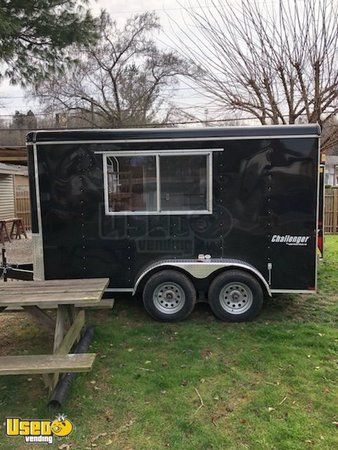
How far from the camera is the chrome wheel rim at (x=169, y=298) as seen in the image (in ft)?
17.0

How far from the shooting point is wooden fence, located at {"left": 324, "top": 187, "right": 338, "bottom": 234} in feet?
51.8

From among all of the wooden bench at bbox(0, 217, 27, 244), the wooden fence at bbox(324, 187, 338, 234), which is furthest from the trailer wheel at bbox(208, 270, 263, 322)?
the wooden fence at bbox(324, 187, 338, 234)

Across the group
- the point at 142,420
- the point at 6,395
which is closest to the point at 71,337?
the point at 6,395

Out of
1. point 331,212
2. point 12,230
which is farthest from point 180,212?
point 331,212

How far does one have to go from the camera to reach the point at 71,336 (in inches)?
155

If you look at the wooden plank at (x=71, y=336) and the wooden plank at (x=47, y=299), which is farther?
the wooden plank at (x=71, y=336)

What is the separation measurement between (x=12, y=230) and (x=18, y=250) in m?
3.17

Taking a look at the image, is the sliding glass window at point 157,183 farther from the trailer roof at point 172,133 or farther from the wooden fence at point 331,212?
the wooden fence at point 331,212

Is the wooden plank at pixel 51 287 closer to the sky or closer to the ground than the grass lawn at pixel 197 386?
closer to the sky

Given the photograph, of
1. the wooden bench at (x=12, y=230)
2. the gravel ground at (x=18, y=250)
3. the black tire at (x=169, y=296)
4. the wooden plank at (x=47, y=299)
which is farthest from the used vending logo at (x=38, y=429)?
the wooden bench at (x=12, y=230)

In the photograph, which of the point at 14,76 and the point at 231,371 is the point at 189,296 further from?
the point at 14,76

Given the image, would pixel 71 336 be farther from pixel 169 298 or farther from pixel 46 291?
pixel 169 298

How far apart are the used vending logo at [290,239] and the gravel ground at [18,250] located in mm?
6475

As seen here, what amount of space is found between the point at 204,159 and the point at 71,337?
2.65 metres
